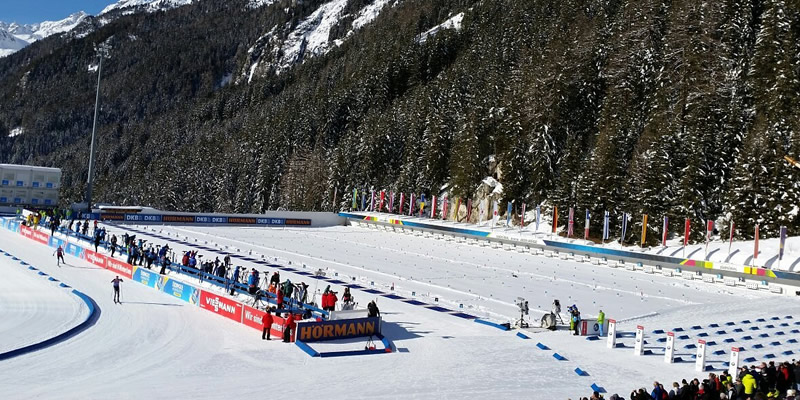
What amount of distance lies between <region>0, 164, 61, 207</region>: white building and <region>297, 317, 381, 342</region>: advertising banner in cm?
4459

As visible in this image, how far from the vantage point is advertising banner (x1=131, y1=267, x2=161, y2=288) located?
95.0 feet

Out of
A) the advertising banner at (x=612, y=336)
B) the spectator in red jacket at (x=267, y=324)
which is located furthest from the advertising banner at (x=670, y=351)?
the spectator in red jacket at (x=267, y=324)

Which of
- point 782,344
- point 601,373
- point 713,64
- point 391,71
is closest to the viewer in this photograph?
point 601,373

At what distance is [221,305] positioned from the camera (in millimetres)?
24281

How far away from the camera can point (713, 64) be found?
6019cm

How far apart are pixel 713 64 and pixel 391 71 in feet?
206

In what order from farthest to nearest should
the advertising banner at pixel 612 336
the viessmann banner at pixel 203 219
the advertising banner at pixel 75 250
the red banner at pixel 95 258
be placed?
the viessmann banner at pixel 203 219 < the advertising banner at pixel 75 250 < the red banner at pixel 95 258 < the advertising banner at pixel 612 336

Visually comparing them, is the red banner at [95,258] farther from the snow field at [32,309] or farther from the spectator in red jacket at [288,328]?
the spectator in red jacket at [288,328]

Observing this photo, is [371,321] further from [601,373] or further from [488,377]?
[601,373]

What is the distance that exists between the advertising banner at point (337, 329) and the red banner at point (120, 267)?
1398 cm

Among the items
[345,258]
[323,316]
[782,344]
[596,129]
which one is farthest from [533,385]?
[596,129]

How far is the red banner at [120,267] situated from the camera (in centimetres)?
3111

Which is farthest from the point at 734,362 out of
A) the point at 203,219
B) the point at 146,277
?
the point at 203,219

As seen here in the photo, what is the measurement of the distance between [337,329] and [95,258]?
19.0 m
